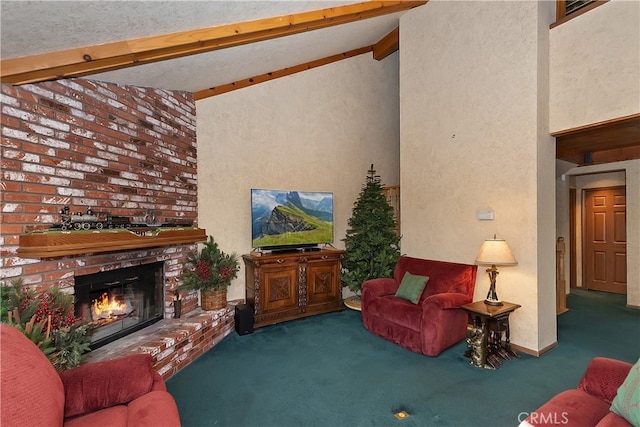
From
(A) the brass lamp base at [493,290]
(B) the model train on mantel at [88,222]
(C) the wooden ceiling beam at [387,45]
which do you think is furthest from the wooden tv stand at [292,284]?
(C) the wooden ceiling beam at [387,45]

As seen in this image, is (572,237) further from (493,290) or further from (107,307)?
(107,307)

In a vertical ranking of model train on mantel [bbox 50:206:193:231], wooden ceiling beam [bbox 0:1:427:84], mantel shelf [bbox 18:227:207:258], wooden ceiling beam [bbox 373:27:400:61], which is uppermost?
wooden ceiling beam [bbox 373:27:400:61]

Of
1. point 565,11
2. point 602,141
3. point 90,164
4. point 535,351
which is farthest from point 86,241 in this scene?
point 602,141

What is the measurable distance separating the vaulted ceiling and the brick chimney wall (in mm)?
171

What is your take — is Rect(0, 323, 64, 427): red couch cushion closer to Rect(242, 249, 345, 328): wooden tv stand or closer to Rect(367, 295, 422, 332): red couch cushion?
Rect(242, 249, 345, 328): wooden tv stand

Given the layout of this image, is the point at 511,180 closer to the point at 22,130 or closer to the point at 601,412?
the point at 601,412

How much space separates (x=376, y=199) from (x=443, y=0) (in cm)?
279

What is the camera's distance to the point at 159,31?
86.0 inches

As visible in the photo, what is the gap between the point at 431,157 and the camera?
4191 mm

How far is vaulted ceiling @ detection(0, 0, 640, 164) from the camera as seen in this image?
1758 millimetres

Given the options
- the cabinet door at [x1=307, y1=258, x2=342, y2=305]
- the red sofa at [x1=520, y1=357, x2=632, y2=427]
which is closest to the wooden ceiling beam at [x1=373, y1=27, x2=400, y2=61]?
the cabinet door at [x1=307, y1=258, x2=342, y2=305]

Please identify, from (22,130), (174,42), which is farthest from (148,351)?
(174,42)

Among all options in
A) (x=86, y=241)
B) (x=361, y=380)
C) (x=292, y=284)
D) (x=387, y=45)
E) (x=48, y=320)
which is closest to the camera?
(x=48, y=320)

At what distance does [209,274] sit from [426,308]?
2419 millimetres
